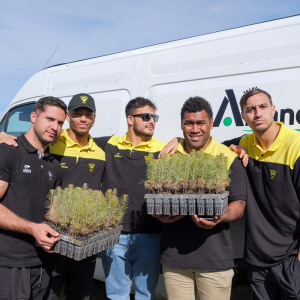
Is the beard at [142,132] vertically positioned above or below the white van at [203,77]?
below

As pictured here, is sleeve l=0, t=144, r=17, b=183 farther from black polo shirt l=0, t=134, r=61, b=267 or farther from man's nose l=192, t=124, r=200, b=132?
man's nose l=192, t=124, r=200, b=132

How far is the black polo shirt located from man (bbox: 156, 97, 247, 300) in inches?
39.7

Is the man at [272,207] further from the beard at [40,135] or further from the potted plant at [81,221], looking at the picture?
the beard at [40,135]

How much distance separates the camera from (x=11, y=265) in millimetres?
2266

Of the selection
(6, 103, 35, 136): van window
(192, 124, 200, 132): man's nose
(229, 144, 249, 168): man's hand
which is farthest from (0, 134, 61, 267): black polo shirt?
(6, 103, 35, 136): van window

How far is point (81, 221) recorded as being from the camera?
7.23 ft

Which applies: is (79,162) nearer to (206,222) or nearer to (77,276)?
(77,276)

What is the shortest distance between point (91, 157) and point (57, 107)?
625mm

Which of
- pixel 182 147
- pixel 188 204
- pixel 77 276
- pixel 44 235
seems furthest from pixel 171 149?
pixel 77 276

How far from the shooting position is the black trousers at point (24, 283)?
2.25 meters

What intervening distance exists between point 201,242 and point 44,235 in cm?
120

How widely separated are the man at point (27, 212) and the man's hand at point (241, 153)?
62.2 inches

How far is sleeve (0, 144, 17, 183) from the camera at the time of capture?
2279 millimetres

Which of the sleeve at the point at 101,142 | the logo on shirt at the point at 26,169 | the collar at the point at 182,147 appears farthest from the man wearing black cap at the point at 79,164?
the collar at the point at 182,147
